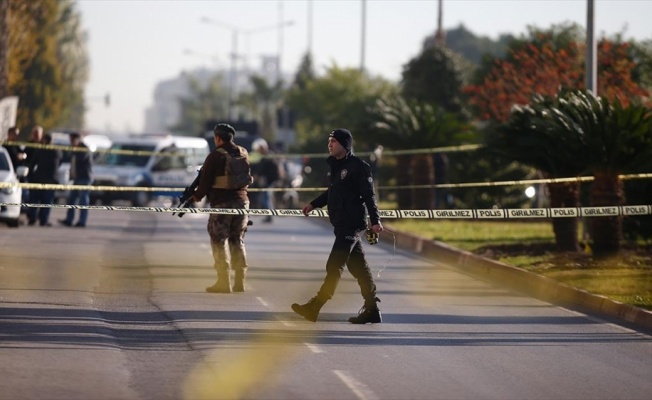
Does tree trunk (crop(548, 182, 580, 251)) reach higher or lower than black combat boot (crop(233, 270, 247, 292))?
higher

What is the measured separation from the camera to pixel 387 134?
36250mm

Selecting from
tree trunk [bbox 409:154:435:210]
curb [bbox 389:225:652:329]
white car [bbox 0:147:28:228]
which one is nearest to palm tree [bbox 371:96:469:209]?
tree trunk [bbox 409:154:435:210]

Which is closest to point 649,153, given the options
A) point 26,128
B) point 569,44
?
point 569,44

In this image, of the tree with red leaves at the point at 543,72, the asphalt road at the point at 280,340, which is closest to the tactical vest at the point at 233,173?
the asphalt road at the point at 280,340

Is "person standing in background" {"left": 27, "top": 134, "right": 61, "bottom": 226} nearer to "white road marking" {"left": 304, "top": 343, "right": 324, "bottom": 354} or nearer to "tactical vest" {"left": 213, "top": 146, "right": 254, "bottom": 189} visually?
"tactical vest" {"left": 213, "top": 146, "right": 254, "bottom": 189}

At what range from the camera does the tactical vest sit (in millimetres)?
17484

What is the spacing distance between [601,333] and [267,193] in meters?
19.3

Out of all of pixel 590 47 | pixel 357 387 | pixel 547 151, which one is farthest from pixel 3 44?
pixel 357 387

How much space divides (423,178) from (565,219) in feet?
39.3

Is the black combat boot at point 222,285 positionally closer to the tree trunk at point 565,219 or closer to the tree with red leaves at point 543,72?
the tree trunk at point 565,219

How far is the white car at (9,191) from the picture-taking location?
26531 mm

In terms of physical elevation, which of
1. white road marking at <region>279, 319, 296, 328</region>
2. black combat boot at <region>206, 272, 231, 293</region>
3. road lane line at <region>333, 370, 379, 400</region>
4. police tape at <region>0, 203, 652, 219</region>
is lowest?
white road marking at <region>279, 319, 296, 328</region>

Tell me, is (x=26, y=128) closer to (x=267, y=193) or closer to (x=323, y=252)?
(x=267, y=193)

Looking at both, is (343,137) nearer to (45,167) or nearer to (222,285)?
(222,285)
